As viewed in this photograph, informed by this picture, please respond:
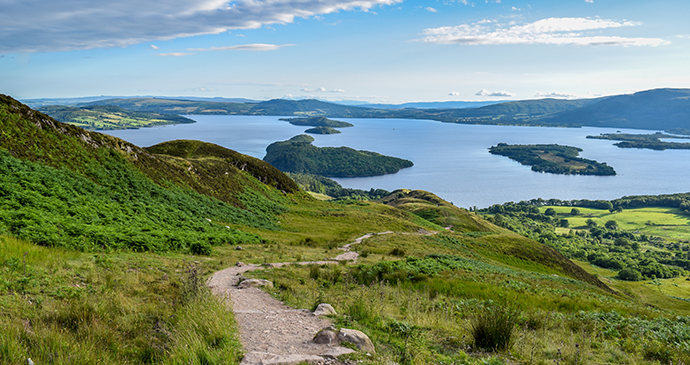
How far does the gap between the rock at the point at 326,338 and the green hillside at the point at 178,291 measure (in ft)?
2.28

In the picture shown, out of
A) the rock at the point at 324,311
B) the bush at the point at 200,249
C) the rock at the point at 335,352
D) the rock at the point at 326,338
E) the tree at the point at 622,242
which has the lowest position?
the tree at the point at 622,242

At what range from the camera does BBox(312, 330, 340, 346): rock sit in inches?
258

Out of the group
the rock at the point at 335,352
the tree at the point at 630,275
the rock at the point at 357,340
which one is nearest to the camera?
the rock at the point at 335,352

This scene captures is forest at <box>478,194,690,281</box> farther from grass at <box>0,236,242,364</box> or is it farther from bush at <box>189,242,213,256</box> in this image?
grass at <box>0,236,242,364</box>

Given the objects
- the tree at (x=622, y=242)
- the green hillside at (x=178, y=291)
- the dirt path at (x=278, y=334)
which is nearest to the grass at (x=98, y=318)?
the green hillside at (x=178, y=291)

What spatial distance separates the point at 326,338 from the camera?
661 cm

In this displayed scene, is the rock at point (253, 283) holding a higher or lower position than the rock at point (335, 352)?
lower

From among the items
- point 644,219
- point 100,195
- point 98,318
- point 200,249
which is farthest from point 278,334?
point 644,219

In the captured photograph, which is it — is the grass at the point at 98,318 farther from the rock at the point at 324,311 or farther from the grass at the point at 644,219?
the grass at the point at 644,219

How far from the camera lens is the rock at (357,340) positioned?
20.9ft

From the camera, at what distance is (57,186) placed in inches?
707

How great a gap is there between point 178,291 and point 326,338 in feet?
16.0

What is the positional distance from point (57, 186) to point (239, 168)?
136ft

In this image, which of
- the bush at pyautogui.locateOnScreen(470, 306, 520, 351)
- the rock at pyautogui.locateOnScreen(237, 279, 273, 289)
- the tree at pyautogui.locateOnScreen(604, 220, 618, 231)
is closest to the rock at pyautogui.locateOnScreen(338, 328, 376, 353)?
the bush at pyautogui.locateOnScreen(470, 306, 520, 351)
